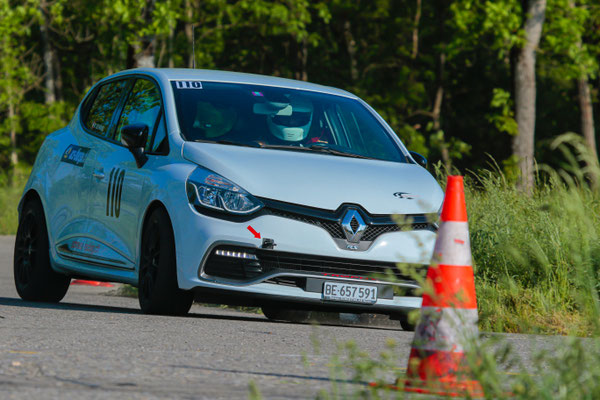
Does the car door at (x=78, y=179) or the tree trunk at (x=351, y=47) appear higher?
the tree trunk at (x=351, y=47)

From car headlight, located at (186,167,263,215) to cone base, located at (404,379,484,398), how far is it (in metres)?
3.11

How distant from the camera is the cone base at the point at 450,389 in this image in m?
3.95

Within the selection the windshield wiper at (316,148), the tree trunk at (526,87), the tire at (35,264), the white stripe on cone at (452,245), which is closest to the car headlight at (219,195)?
the windshield wiper at (316,148)

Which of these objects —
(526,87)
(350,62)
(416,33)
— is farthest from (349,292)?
(350,62)

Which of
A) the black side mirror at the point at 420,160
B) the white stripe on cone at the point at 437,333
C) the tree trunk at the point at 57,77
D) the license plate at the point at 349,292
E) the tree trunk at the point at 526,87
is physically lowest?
the white stripe on cone at the point at 437,333

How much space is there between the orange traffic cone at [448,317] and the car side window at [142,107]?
3941 mm

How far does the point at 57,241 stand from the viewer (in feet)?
30.8

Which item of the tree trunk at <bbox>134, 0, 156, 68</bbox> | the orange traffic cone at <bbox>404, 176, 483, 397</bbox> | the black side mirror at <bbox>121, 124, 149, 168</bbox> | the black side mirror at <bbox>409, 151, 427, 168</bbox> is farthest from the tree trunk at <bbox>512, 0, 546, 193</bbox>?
the orange traffic cone at <bbox>404, 176, 483, 397</bbox>

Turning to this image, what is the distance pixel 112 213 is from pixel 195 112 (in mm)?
959

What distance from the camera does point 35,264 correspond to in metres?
9.62

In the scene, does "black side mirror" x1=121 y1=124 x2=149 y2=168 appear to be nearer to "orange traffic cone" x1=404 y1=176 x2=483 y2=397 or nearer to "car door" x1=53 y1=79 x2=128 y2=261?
"car door" x1=53 y1=79 x2=128 y2=261

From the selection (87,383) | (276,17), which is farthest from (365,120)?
(276,17)

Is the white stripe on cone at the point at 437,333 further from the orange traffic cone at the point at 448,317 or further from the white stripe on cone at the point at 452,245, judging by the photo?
the white stripe on cone at the point at 452,245

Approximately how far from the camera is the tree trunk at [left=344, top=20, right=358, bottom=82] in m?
43.3
